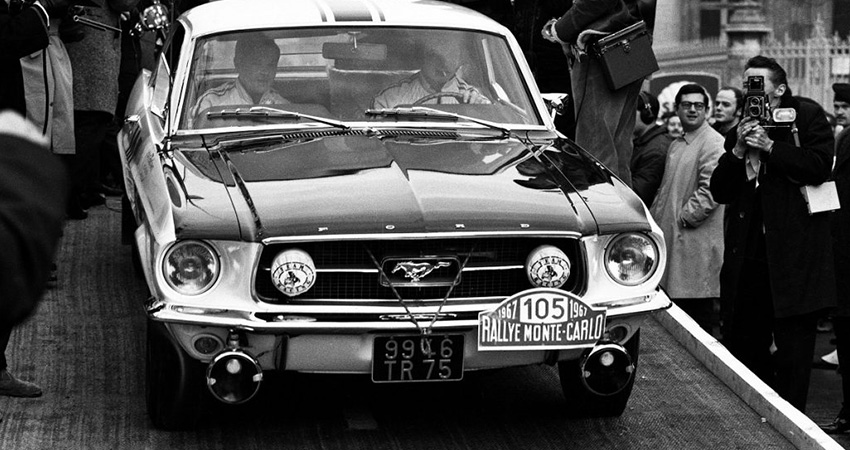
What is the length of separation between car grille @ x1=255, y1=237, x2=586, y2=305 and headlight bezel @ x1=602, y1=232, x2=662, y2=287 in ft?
0.42

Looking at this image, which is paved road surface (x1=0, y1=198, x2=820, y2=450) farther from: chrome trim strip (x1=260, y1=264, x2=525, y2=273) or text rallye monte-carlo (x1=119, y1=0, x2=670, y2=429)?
chrome trim strip (x1=260, y1=264, x2=525, y2=273)

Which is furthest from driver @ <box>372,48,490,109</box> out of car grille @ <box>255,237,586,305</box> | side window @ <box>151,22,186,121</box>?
car grille @ <box>255,237,586,305</box>

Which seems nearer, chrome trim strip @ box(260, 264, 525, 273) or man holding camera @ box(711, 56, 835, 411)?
chrome trim strip @ box(260, 264, 525, 273)

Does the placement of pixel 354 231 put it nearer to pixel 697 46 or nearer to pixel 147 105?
pixel 147 105

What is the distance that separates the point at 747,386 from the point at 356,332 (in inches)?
81.1

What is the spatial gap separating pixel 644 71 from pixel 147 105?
2.91 meters

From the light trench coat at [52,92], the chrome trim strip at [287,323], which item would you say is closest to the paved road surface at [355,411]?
the chrome trim strip at [287,323]

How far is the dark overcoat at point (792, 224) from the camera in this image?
23.9ft

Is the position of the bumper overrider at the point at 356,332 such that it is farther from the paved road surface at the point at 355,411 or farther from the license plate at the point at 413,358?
the paved road surface at the point at 355,411

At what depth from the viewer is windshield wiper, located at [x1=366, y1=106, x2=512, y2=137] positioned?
21.5ft

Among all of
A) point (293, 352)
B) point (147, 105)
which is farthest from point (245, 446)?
point (147, 105)

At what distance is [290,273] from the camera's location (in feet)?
17.2

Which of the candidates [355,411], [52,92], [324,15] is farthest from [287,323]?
[52,92]

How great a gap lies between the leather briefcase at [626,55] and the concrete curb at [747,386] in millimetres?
1526
